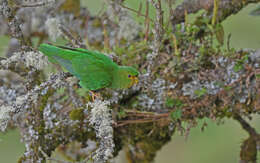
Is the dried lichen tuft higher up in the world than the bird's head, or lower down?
lower down

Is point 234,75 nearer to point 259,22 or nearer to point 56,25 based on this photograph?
point 56,25

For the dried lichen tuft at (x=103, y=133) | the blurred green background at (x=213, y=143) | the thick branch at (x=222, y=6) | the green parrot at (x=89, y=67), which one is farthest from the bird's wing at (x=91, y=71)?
the blurred green background at (x=213, y=143)

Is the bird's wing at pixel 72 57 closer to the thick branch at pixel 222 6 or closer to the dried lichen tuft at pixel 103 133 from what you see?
the dried lichen tuft at pixel 103 133

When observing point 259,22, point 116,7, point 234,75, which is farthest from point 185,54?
point 259,22

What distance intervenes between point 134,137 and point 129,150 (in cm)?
21

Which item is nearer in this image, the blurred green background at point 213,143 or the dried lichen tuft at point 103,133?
the dried lichen tuft at point 103,133

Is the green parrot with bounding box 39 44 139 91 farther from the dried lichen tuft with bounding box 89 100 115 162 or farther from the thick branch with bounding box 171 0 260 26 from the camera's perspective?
the thick branch with bounding box 171 0 260 26

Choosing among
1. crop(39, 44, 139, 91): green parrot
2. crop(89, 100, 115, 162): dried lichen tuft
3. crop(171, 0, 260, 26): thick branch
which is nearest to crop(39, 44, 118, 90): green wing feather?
crop(39, 44, 139, 91): green parrot

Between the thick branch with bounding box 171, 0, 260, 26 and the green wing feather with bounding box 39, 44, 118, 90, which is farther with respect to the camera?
the thick branch with bounding box 171, 0, 260, 26

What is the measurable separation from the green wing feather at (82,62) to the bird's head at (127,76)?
5 centimetres

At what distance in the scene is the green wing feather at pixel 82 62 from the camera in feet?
3.90

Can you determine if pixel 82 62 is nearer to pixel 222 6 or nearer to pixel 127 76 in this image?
pixel 127 76

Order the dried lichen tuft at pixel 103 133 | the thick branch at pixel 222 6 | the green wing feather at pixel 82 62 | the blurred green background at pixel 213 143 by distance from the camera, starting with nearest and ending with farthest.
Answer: the dried lichen tuft at pixel 103 133
the green wing feather at pixel 82 62
the thick branch at pixel 222 6
the blurred green background at pixel 213 143

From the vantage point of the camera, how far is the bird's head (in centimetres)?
123
